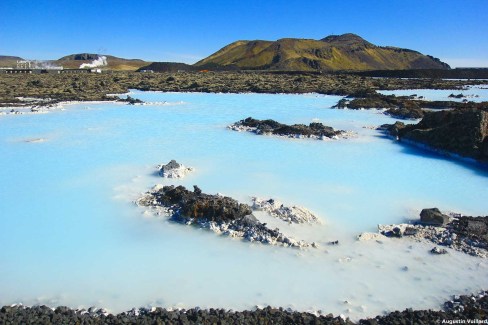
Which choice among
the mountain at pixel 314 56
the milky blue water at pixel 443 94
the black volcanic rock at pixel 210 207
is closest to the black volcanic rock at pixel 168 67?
the mountain at pixel 314 56

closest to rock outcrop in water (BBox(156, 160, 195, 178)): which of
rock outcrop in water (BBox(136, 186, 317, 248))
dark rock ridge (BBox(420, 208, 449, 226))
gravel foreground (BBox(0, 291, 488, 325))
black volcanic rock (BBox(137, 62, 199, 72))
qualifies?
rock outcrop in water (BBox(136, 186, 317, 248))

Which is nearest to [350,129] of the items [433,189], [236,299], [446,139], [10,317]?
[446,139]

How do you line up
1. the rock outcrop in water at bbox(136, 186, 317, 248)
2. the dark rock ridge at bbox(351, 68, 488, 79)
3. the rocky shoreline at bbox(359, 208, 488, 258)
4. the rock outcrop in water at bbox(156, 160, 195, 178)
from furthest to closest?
the dark rock ridge at bbox(351, 68, 488, 79)
the rock outcrop in water at bbox(156, 160, 195, 178)
the rock outcrop in water at bbox(136, 186, 317, 248)
the rocky shoreline at bbox(359, 208, 488, 258)

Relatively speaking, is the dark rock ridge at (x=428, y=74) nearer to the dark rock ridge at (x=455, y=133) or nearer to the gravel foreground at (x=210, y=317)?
the dark rock ridge at (x=455, y=133)

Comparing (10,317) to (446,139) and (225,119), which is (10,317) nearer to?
(446,139)

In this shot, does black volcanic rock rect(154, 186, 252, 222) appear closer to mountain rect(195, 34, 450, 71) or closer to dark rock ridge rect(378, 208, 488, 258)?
dark rock ridge rect(378, 208, 488, 258)

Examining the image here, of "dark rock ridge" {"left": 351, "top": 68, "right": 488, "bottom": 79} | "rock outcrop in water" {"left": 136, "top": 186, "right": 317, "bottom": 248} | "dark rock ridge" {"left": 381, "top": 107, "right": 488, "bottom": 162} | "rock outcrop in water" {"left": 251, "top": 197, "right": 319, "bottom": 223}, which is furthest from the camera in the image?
"dark rock ridge" {"left": 351, "top": 68, "right": 488, "bottom": 79}

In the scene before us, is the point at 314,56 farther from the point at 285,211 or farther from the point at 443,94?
the point at 285,211
